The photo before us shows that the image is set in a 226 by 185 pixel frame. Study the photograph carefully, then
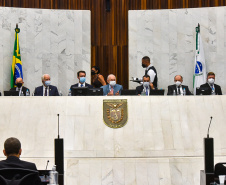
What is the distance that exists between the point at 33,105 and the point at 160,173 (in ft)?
8.47

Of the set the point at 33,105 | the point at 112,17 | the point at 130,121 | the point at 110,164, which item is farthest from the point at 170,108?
the point at 112,17

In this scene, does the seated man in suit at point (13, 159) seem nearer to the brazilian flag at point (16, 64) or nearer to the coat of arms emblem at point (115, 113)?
the coat of arms emblem at point (115, 113)

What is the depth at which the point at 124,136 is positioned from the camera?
35.8ft

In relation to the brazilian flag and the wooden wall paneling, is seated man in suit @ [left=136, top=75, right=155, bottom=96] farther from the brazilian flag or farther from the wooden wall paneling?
the brazilian flag

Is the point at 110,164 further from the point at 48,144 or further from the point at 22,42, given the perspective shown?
the point at 22,42

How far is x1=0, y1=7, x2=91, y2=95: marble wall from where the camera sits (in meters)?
15.0

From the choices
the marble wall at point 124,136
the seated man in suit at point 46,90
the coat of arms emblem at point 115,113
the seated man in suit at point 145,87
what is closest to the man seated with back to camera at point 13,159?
the marble wall at point 124,136

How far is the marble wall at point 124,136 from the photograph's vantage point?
10.4 meters

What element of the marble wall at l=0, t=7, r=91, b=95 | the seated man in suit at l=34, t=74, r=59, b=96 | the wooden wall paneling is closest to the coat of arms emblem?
the seated man in suit at l=34, t=74, r=59, b=96

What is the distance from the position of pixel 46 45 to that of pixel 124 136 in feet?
16.3

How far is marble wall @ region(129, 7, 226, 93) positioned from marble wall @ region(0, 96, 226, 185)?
3714mm

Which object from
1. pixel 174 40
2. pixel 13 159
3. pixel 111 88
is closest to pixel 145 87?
pixel 111 88

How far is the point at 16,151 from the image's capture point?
624 cm

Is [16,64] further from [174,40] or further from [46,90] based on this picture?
[174,40]
